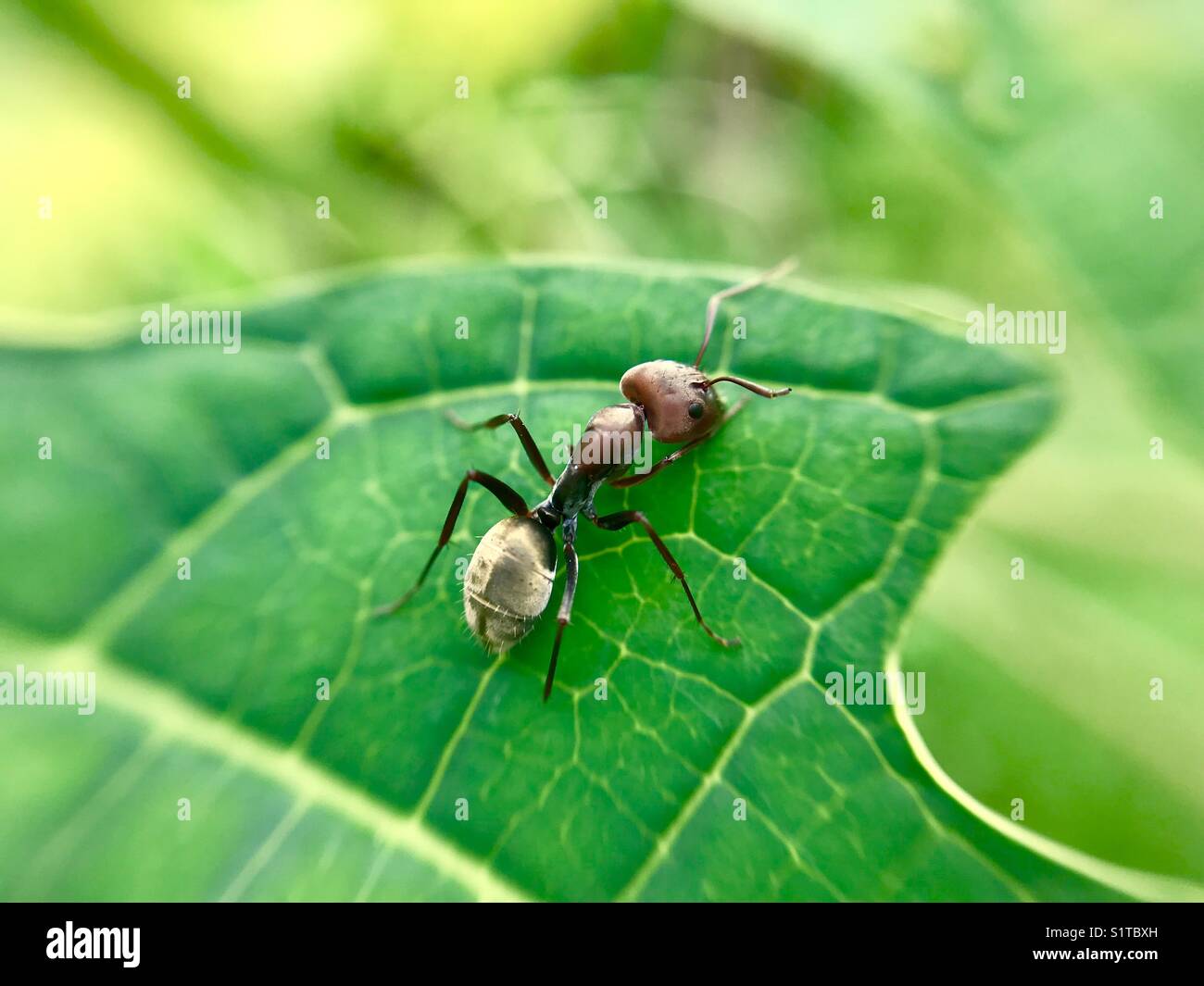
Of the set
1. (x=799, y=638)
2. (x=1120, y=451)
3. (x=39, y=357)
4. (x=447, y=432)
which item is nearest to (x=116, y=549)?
(x=39, y=357)

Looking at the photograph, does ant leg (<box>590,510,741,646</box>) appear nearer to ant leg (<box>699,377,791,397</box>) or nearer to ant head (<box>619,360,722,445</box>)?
ant head (<box>619,360,722,445</box>)

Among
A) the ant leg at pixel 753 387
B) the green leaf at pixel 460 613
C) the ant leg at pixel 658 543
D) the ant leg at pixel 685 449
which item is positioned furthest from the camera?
the ant leg at pixel 685 449

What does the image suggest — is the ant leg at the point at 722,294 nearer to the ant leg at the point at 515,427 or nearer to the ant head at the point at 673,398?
the ant head at the point at 673,398

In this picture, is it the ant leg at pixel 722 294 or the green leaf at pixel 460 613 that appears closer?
the green leaf at pixel 460 613

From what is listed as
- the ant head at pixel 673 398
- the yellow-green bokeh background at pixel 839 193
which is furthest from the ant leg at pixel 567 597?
the yellow-green bokeh background at pixel 839 193

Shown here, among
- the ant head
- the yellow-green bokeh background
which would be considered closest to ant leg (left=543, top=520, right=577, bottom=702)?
the ant head
